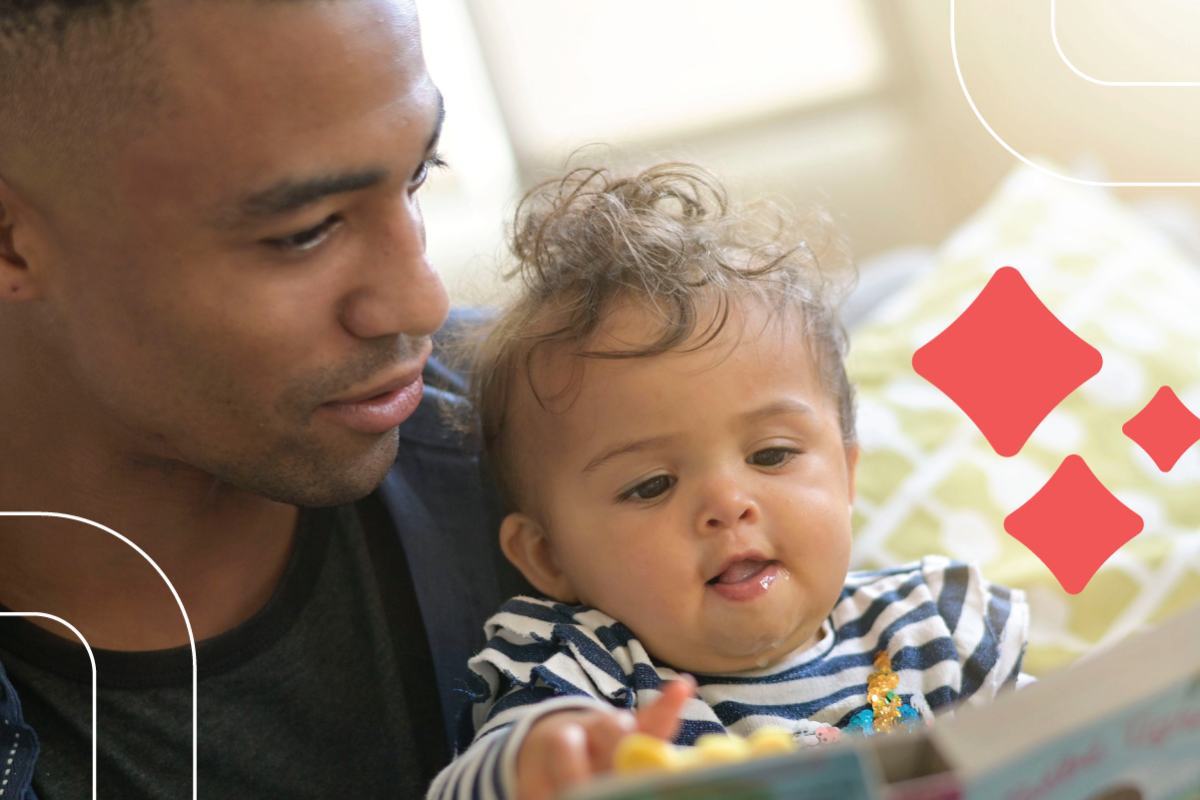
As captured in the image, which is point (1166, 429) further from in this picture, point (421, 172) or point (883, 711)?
point (421, 172)

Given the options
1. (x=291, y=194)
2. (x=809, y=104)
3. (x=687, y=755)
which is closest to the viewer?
(x=687, y=755)

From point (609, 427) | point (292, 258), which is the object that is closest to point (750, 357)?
point (609, 427)

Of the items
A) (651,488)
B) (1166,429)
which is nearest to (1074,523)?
(1166,429)

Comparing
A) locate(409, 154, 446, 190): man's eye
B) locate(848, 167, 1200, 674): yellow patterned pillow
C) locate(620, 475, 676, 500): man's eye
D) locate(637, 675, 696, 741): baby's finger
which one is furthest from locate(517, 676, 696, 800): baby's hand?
locate(848, 167, 1200, 674): yellow patterned pillow

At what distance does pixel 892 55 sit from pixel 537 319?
1.74m

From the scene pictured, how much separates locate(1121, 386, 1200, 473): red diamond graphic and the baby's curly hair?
25 centimetres

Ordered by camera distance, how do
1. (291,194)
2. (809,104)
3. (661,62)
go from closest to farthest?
(291,194), (809,104), (661,62)

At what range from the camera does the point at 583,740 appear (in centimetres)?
50

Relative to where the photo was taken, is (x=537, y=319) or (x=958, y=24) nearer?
(x=537, y=319)

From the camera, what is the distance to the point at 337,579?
1.00 m

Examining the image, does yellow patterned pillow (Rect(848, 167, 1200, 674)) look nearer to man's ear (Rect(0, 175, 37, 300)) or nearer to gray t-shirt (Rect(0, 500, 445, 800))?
gray t-shirt (Rect(0, 500, 445, 800))

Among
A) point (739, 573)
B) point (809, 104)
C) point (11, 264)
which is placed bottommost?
point (809, 104)

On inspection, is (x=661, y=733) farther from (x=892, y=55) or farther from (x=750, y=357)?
(x=892, y=55)

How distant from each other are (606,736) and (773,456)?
0.40 metres
